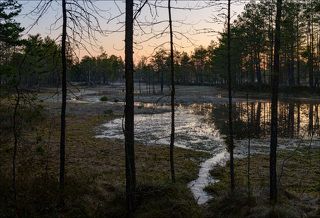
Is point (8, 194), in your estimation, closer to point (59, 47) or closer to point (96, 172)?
point (59, 47)

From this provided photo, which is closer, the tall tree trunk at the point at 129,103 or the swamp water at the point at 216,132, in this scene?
the tall tree trunk at the point at 129,103

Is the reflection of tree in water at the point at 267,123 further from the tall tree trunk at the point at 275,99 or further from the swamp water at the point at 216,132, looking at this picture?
the tall tree trunk at the point at 275,99

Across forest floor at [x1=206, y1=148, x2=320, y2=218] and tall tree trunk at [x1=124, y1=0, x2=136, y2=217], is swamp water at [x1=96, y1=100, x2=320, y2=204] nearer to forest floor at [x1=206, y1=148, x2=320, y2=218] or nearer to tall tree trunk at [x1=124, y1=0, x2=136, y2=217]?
forest floor at [x1=206, y1=148, x2=320, y2=218]

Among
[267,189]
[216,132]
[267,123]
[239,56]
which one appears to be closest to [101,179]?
[267,189]

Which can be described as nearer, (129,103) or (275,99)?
(129,103)

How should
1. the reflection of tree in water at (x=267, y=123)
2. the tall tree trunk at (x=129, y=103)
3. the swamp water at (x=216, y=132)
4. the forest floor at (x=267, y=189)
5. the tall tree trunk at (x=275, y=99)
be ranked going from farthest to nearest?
1. the reflection of tree in water at (x=267, y=123)
2. the swamp water at (x=216, y=132)
3. the forest floor at (x=267, y=189)
4. the tall tree trunk at (x=275, y=99)
5. the tall tree trunk at (x=129, y=103)

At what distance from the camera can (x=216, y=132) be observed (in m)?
34.8

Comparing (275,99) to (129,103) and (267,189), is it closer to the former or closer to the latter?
(267,189)

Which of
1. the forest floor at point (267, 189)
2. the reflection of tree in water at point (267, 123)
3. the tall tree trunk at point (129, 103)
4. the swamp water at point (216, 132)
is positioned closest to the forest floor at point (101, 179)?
the forest floor at point (267, 189)

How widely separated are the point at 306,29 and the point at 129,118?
76116 mm

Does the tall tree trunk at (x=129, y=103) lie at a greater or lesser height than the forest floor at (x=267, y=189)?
greater

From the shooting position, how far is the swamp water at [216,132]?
25213 mm

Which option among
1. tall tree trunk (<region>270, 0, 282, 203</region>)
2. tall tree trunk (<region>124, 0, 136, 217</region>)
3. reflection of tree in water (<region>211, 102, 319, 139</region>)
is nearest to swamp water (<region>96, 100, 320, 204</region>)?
reflection of tree in water (<region>211, 102, 319, 139</region>)

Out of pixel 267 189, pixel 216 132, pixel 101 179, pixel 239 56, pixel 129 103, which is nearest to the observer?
pixel 129 103
